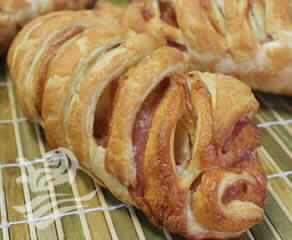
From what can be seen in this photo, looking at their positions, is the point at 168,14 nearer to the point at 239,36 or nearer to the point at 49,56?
the point at 239,36

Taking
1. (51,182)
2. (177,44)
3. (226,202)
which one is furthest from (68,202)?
(177,44)

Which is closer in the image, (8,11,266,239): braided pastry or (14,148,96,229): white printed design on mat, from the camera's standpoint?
(8,11,266,239): braided pastry

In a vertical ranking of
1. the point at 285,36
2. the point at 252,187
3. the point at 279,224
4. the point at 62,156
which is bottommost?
the point at 279,224

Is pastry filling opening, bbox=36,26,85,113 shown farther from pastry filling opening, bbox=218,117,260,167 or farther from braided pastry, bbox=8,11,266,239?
pastry filling opening, bbox=218,117,260,167

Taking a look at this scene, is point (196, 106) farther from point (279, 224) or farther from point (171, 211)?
point (279, 224)

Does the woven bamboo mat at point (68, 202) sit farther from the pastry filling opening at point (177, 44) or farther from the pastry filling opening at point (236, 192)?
the pastry filling opening at point (177, 44)

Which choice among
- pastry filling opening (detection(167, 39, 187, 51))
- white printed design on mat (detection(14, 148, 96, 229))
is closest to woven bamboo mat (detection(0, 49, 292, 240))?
white printed design on mat (detection(14, 148, 96, 229))

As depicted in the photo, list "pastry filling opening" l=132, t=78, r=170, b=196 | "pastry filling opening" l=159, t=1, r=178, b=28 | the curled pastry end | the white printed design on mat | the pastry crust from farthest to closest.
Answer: "pastry filling opening" l=159, t=1, r=178, b=28, the pastry crust, the white printed design on mat, "pastry filling opening" l=132, t=78, r=170, b=196, the curled pastry end

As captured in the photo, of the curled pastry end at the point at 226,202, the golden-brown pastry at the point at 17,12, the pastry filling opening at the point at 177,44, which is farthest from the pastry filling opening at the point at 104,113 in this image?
the golden-brown pastry at the point at 17,12

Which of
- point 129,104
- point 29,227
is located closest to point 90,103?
point 129,104
